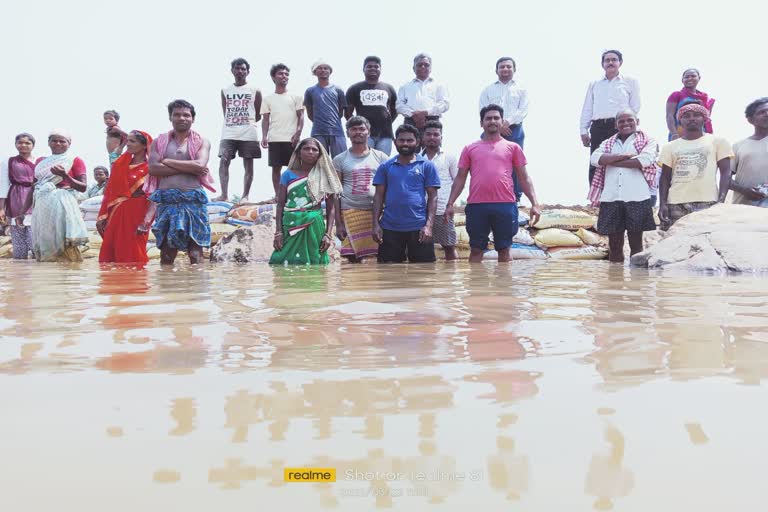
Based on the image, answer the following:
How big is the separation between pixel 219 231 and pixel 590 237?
15.1 feet

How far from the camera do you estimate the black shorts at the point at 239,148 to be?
341 inches

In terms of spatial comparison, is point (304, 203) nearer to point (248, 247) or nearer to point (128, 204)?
point (128, 204)

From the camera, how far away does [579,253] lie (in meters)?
8.44

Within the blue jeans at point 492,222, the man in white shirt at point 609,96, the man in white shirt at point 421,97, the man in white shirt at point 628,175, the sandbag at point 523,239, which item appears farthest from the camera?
the sandbag at point 523,239

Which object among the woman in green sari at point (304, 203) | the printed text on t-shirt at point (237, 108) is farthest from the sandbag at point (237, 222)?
the woman in green sari at point (304, 203)

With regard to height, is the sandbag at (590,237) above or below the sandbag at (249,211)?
below

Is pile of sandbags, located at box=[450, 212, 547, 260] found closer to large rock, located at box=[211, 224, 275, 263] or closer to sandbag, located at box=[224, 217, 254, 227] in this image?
large rock, located at box=[211, 224, 275, 263]

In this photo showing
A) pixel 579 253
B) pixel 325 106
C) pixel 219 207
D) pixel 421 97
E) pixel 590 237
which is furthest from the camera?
pixel 219 207

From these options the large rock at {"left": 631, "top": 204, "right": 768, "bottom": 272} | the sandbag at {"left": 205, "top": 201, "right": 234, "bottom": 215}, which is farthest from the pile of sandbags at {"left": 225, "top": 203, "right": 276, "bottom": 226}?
the large rock at {"left": 631, "top": 204, "right": 768, "bottom": 272}

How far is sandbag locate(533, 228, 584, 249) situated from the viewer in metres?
8.69

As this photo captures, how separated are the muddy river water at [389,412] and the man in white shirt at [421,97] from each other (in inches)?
222

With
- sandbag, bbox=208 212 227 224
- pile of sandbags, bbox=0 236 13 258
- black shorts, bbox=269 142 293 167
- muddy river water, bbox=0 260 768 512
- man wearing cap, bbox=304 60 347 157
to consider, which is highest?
man wearing cap, bbox=304 60 347 157

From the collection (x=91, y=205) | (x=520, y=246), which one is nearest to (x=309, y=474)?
(x=520, y=246)

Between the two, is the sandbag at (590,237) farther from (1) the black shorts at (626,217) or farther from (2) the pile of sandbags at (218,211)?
(2) the pile of sandbags at (218,211)
